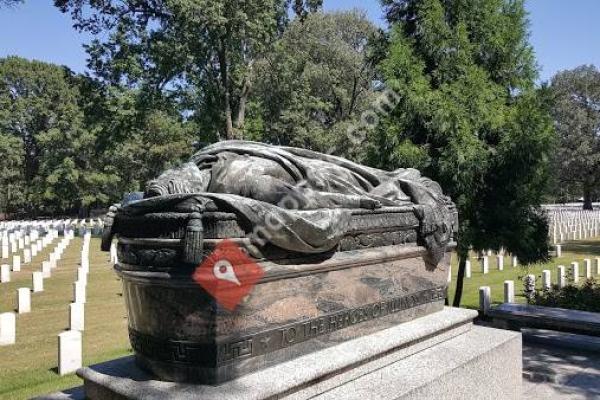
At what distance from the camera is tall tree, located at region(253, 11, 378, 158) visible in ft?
83.4

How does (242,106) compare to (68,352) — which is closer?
(68,352)

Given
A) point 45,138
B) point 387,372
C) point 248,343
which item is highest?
point 45,138

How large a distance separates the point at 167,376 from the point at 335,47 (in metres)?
28.6

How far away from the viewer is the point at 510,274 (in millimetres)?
14586

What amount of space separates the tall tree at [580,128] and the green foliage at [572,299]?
3395 centimetres

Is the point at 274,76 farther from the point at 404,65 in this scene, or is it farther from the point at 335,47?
the point at 404,65

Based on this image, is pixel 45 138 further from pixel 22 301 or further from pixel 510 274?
pixel 510 274

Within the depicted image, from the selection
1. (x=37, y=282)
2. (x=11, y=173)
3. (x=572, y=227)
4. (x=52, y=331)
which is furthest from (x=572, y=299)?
(x=11, y=173)

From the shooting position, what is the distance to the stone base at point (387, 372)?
3262 millimetres

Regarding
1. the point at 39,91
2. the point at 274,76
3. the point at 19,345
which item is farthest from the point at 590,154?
the point at 39,91

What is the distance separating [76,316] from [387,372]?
6128mm

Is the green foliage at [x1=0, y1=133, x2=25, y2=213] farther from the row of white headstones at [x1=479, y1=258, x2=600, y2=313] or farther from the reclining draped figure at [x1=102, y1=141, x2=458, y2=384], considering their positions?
the reclining draped figure at [x1=102, y1=141, x2=458, y2=384]

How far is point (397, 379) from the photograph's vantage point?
3.92 metres

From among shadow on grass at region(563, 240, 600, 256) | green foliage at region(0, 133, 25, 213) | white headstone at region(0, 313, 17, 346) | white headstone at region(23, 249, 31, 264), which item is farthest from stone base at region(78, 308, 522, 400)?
green foliage at region(0, 133, 25, 213)
